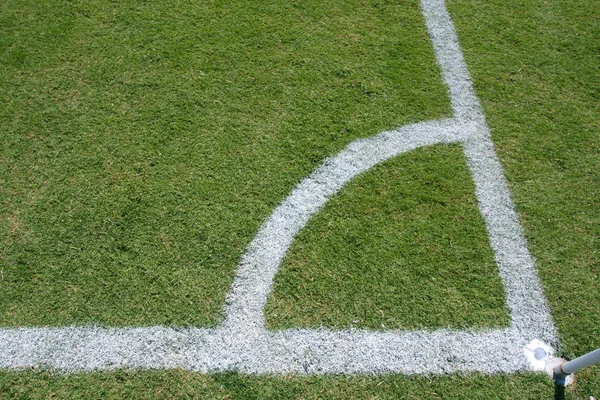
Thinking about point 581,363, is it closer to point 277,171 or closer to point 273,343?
point 273,343

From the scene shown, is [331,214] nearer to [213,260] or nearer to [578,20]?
[213,260]

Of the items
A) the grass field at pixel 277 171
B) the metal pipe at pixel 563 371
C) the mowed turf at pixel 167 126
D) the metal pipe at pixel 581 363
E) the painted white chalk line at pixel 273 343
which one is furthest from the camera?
the mowed turf at pixel 167 126

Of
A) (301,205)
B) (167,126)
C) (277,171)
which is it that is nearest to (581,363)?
(301,205)

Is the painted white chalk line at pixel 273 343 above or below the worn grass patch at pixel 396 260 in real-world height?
below

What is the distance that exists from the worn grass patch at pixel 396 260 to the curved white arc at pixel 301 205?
0.19 feet

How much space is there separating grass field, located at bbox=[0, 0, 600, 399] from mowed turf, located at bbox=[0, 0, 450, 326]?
1cm

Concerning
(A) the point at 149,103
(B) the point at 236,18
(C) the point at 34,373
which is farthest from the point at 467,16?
(C) the point at 34,373

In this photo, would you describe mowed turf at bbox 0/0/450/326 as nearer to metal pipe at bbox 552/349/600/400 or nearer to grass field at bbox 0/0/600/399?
grass field at bbox 0/0/600/399

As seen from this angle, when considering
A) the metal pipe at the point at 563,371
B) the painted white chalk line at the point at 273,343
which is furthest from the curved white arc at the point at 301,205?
the metal pipe at the point at 563,371

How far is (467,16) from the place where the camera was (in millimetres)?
3967

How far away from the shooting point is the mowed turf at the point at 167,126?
8.79 feet

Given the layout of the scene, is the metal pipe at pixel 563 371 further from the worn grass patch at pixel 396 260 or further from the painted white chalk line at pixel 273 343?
the worn grass patch at pixel 396 260

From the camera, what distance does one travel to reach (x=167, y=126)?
3.28 m

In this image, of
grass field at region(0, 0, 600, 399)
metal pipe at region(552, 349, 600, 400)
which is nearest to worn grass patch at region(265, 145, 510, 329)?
grass field at region(0, 0, 600, 399)
